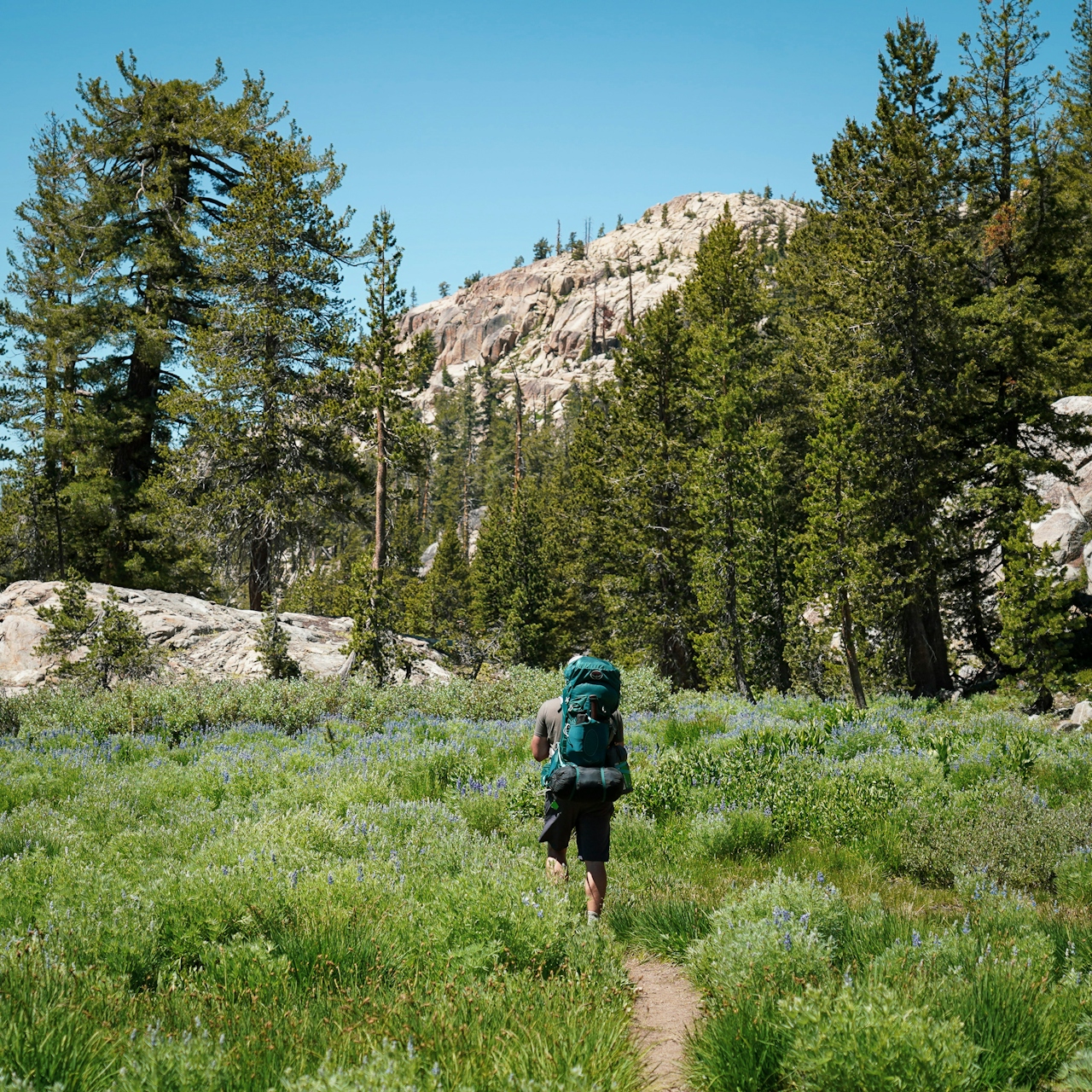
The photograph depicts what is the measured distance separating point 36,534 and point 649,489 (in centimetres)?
2143

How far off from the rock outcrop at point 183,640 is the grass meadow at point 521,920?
35.8ft

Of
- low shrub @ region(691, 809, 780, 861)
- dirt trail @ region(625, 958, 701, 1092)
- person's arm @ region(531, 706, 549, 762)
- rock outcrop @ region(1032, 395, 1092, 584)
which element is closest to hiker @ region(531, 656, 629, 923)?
Result: person's arm @ region(531, 706, 549, 762)

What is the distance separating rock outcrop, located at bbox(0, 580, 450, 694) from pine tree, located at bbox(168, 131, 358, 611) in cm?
195

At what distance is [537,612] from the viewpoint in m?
46.6

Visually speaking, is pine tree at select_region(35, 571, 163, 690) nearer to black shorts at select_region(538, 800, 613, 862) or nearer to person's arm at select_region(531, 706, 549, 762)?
person's arm at select_region(531, 706, 549, 762)

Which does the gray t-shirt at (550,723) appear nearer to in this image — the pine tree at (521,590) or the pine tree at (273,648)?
the pine tree at (273,648)

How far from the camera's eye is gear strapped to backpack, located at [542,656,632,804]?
213 inches

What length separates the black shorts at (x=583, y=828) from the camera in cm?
540

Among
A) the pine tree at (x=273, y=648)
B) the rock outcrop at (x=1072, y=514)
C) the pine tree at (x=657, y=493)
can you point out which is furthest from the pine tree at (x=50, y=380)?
the rock outcrop at (x=1072, y=514)

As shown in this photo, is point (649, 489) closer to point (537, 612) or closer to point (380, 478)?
point (380, 478)

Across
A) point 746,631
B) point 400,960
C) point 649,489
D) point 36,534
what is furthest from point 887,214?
point 36,534

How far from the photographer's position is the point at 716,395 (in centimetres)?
2627

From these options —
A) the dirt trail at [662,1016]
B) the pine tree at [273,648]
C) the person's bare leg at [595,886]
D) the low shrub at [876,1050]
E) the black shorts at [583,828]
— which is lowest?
the dirt trail at [662,1016]

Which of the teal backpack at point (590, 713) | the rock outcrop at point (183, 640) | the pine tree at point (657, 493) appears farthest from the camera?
the pine tree at point (657, 493)
